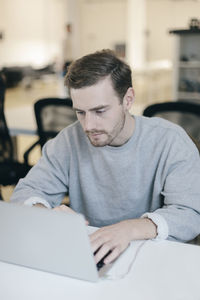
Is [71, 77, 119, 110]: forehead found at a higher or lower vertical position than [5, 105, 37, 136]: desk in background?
higher

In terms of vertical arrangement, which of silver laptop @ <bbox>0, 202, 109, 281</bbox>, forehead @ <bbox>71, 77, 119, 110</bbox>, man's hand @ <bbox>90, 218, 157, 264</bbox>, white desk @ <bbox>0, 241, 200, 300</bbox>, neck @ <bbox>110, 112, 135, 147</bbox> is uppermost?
forehead @ <bbox>71, 77, 119, 110</bbox>

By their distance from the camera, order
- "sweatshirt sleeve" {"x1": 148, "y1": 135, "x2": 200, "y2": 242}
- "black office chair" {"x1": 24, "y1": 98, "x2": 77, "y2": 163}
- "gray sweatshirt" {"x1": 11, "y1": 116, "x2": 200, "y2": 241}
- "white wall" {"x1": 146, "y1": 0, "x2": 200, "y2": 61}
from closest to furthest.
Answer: "sweatshirt sleeve" {"x1": 148, "y1": 135, "x2": 200, "y2": 242} < "gray sweatshirt" {"x1": 11, "y1": 116, "x2": 200, "y2": 241} < "black office chair" {"x1": 24, "y1": 98, "x2": 77, "y2": 163} < "white wall" {"x1": 146, "y1": 0, "x2": 200, "y2": 61}

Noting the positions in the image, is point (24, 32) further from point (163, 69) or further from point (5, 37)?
point (163, 69)

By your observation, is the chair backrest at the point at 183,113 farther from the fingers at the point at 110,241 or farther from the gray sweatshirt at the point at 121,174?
the fingers at the point at 110,241

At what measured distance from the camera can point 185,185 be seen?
129 cm

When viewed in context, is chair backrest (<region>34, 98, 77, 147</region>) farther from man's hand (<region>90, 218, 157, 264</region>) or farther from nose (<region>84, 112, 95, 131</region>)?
man's hand (<region>90, 218, 157, 264</region>)

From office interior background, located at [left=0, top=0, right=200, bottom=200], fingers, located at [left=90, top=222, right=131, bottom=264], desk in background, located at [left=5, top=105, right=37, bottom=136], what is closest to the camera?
fingers, located at [left=90, top=222, right=131, bottom=264]

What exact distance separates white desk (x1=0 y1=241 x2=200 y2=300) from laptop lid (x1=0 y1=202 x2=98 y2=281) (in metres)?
0.03

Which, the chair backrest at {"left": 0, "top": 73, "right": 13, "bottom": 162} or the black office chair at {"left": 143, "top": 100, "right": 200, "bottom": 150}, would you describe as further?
the chair backrest at {"left": 0, "top": 73, "right": 13, "bottom": 162}

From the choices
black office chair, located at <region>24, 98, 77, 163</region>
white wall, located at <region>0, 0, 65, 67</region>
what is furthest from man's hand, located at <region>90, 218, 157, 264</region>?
white wall, located at <region>0, 0, 65, 67</region>

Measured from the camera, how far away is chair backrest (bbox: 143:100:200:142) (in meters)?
2.10

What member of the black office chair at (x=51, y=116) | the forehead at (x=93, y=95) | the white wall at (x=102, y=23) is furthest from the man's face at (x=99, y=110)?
the white wall at (x=102, y=23)

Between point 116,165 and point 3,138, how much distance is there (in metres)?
1.68

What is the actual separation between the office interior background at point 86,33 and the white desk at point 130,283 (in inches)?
315
